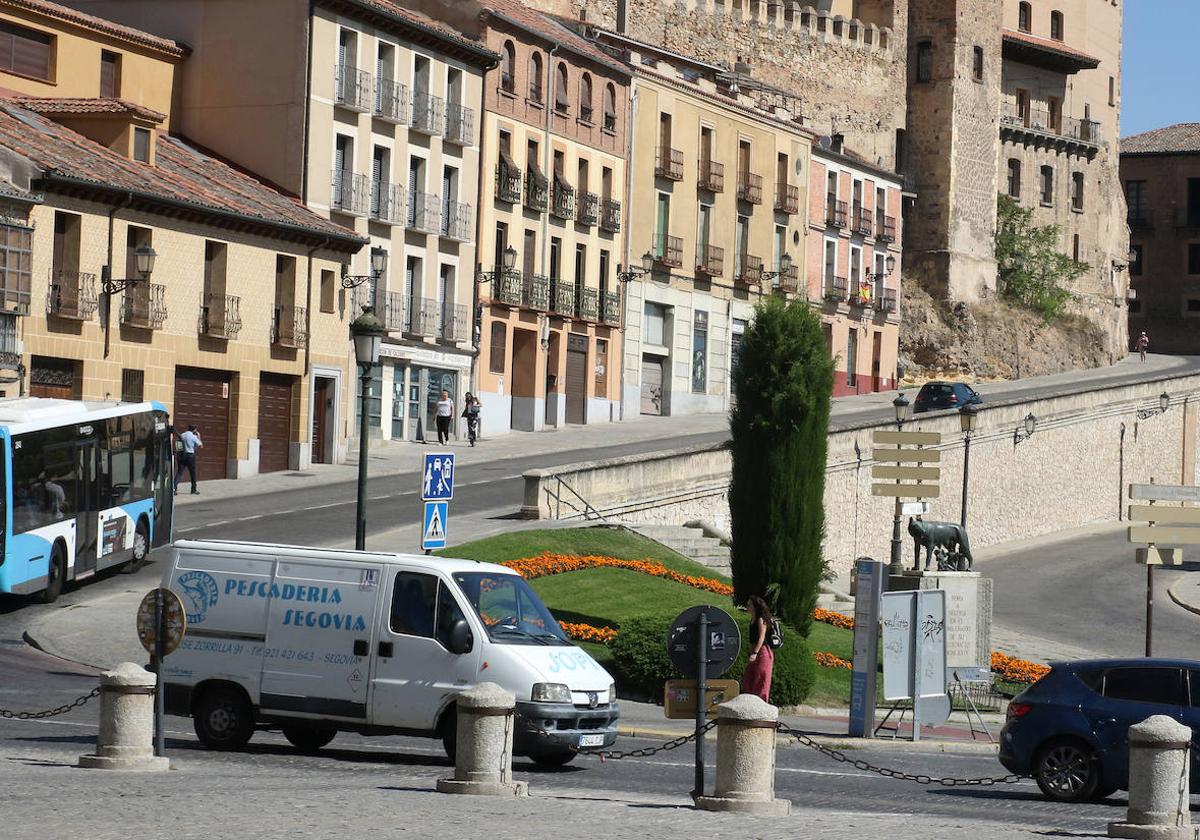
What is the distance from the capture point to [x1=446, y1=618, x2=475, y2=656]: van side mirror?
1923 centimetres

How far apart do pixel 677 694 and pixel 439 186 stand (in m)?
45.1

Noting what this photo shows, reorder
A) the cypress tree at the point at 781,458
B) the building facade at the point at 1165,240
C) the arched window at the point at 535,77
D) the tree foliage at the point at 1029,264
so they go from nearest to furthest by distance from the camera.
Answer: the cypress tree at the point at 781,458, the arched window at the point at 535,77, the tree foliage at the point at 1029,264, the building facade at the point at 1165,240

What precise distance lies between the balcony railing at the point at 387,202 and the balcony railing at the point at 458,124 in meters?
3.09

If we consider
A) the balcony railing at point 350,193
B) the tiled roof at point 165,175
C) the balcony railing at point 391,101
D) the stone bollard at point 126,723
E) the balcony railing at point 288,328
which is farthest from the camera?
the balcony railing at point 391,101

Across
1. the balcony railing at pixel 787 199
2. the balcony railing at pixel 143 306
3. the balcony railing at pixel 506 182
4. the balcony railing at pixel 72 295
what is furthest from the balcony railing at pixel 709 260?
the balcony railing at pixel 72 295

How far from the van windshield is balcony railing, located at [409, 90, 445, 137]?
40572 mm

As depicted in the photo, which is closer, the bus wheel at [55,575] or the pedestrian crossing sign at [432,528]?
the pedestrian crossing sign at [432,528]

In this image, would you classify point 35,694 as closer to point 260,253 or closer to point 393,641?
point 393,641

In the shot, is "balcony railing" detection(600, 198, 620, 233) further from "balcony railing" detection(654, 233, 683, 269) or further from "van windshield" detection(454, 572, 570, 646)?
"van windshield" detection(454, 572, 570, 646)

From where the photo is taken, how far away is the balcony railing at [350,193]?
185 feet

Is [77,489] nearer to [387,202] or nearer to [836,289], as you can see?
[387,202]

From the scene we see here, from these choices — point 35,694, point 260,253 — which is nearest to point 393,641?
point 35,694

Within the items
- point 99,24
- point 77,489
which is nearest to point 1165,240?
point 99,24

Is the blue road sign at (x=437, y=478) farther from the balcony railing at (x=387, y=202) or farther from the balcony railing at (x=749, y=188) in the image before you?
the balcony railing at (x=749, y=188)
